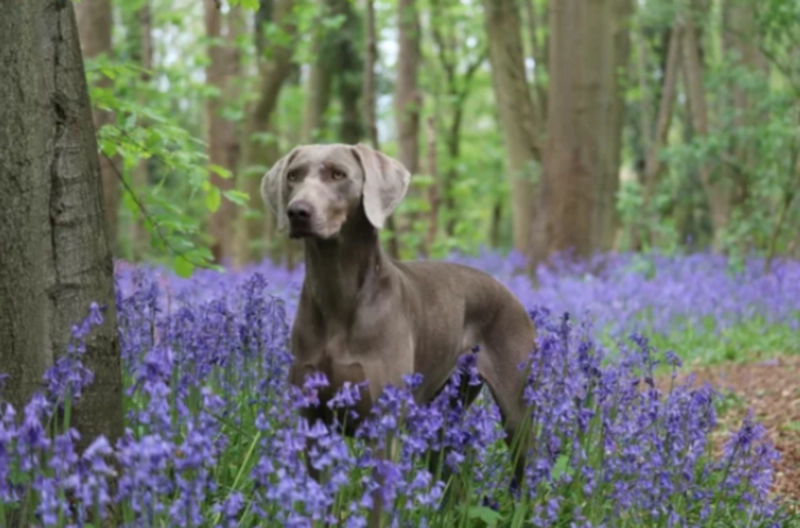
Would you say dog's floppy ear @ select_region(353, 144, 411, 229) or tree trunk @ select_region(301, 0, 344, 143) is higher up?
dog's floppy ear @ select_region(353, 144, 411, 229)

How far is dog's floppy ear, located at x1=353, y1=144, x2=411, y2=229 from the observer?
4.14m

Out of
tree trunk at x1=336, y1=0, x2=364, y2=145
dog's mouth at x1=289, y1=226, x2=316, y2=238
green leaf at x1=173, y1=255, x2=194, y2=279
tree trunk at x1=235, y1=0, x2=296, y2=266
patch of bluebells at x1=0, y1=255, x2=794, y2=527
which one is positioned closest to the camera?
patch of bluebells at x1=0, y1=255, x2=794, y2=527

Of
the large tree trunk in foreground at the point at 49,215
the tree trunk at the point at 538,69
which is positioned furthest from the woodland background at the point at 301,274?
the tree trunk at the point at 538,69

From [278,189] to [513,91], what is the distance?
14.8m

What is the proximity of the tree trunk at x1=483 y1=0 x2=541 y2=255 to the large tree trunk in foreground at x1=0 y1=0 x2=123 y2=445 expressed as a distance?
14491mm

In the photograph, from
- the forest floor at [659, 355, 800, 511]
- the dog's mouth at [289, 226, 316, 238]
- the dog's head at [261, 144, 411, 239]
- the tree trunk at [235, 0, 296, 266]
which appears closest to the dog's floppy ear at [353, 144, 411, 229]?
the dog's head at [261, 144, 411, 239]

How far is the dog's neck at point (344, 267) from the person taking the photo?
13.9ft

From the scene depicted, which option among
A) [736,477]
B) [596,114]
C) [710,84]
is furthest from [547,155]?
[736,477]

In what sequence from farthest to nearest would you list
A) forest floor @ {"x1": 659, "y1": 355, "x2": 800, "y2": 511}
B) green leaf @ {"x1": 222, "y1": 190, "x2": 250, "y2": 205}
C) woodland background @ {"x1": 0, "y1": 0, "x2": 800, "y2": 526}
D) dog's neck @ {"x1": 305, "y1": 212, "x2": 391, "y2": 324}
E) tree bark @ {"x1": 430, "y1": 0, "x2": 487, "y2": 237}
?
tree bark @ {"x1": 430, "y1": 0, "x2": 487, "y2": 237} < forest floor @ {"x1": 659, "y1": 355, "x2": 800, "y2": 511} < green leaf @ {"x1": 222, "y1": 190, "x2": 250, "y2": 205} < dog's neck @ {"x1": 305, "y1": 212, "x2": 391, "y2": 324} < woodland background @ {"x1": 0, "y1": 0, "x2": 800, "y2": 526}

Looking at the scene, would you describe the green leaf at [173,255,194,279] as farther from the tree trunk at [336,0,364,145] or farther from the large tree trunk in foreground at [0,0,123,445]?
the tree trunk at [336,0,364,145]

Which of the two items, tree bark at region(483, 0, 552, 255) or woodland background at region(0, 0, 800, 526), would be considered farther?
tree bark at region(483, 0, 552, 255)

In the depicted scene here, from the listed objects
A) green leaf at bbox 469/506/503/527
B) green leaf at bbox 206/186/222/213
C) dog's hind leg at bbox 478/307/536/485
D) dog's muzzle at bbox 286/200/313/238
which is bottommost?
green leaf at bbox 469/506/503/527

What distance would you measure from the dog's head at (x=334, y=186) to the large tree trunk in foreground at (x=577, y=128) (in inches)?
400

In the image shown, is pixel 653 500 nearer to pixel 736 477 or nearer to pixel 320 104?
pixel 736 477
